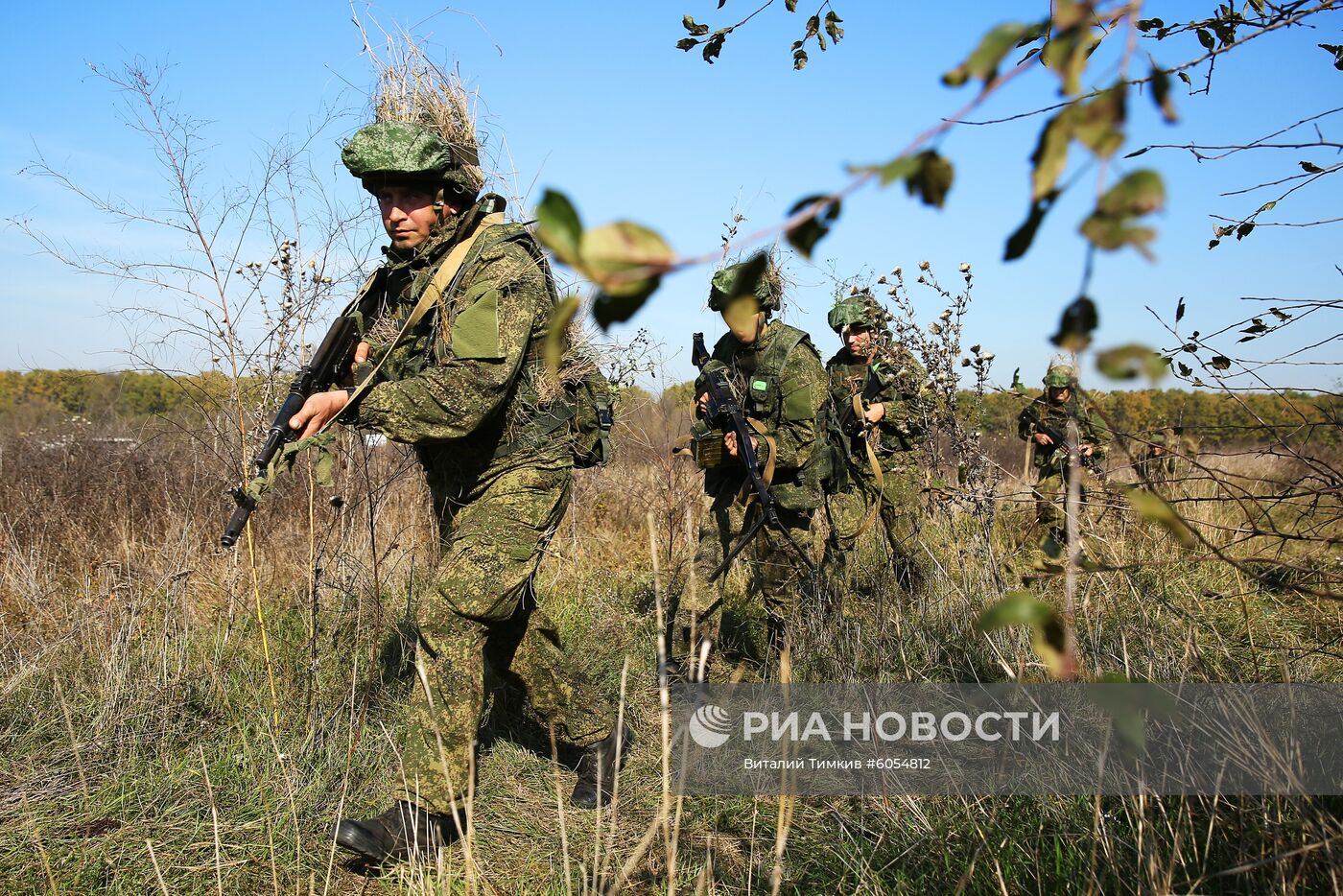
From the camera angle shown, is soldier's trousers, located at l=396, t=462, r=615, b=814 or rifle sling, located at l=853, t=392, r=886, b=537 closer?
soldier's trousers, located at l=396, t=462, r=615, b=814

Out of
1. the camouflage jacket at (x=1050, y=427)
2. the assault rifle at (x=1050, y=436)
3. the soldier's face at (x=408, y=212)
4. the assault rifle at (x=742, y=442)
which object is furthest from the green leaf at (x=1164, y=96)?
the assault rifle at (x=1050, y=436)

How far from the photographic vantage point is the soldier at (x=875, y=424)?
19.3 feet

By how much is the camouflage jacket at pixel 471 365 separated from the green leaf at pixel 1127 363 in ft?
7.75

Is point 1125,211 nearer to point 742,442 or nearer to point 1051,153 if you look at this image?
point 1051,153

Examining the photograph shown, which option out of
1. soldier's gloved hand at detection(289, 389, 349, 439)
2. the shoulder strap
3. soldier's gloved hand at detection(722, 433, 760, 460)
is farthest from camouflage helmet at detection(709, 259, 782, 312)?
soldier's gloved hand at detection(289, 389, 349, 439)

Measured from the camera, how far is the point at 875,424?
21.0ft

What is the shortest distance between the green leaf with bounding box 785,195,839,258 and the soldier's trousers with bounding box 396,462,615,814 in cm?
204

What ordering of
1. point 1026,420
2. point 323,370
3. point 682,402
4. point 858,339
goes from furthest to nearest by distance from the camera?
point 1026,420 → point 682,402 → point 858,339 → point 323,370

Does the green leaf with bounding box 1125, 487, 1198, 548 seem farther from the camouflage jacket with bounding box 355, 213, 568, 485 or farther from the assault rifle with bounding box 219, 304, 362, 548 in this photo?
the assault rifle with bounding box 219, 304, 362, 548

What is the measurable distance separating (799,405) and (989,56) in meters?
4.25

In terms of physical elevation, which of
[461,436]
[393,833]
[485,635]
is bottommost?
[393,833]

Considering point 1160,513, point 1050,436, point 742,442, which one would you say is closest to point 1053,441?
point 1050,436

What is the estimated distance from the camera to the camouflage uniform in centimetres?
282

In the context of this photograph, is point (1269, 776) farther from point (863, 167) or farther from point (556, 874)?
point (863, 167)
